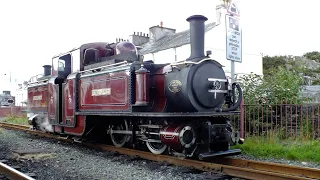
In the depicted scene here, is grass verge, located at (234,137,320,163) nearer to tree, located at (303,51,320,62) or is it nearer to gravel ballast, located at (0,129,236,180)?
gravel ballast, located at (0,129,236,180)

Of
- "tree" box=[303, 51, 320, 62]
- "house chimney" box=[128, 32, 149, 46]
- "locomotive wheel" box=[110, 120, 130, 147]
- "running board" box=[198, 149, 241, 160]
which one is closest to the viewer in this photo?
"running board" box=[198, 149, 241, 160]

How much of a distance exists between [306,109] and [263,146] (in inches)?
76.6

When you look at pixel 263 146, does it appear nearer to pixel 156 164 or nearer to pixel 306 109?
pixel 306 109

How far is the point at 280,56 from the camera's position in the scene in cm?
4072

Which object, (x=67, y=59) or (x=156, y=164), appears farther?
(x=67, y=59)

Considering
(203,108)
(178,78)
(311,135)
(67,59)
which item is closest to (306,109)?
(311,135)

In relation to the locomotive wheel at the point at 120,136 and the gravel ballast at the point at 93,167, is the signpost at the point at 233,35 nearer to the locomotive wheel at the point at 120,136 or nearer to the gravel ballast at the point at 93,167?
the locomotive wheel at the point at 120,136

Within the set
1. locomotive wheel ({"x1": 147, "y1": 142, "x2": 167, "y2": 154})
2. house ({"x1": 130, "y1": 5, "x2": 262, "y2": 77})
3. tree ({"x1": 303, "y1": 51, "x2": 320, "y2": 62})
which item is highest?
tree ({"x1": 303, "y1": 51, "x2": 320, "y2": 62})

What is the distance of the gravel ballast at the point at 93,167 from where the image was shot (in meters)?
5.62

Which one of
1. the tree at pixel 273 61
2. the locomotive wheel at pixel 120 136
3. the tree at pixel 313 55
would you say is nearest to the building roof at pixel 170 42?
the locomotive wheel at pixel 120 136

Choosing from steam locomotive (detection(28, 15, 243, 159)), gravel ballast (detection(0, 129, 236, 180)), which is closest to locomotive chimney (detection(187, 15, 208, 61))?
steam locomotive (detection(28, 15, 243, 159))

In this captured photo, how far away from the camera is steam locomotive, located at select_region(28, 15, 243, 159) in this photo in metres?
6.43

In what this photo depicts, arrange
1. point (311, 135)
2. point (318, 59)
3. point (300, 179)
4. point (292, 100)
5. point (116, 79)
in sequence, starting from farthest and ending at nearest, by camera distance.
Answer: point (318, 59), point (292, 100), point (311, 135), point (116, 79), point (300, 179)

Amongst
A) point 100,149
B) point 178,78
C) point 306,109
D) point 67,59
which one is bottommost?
point 100,149
